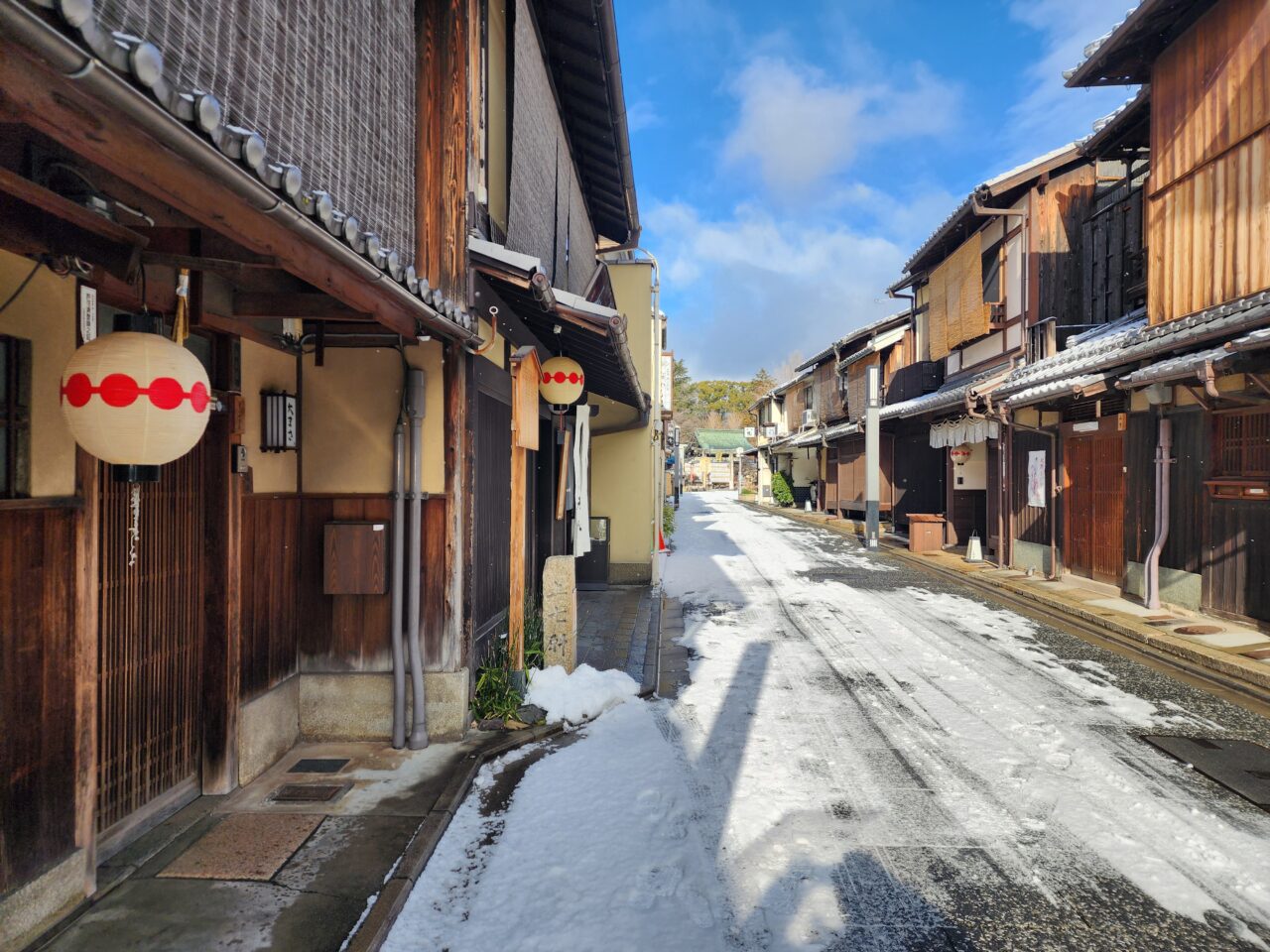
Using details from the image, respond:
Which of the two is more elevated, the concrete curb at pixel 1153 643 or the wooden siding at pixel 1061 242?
the wooden siding at pixel 1061 242

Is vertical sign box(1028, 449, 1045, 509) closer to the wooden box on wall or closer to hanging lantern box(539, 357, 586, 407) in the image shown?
hanging lantern box(539, 357, 586, 407)

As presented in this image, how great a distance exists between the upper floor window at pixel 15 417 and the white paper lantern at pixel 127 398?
1.84 ft

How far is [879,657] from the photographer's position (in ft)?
29.4

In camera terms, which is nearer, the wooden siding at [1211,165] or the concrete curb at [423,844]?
the concrete curb at [423,844]

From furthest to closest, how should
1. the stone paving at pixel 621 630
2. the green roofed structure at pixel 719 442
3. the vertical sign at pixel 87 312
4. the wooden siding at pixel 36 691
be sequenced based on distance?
the green roofed structure at pixel 719 442
the stone paving at pixel 621 630
the vertical sign at pixel 87 312
the wooden siding at pixel 36 691

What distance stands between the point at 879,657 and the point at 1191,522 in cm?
606

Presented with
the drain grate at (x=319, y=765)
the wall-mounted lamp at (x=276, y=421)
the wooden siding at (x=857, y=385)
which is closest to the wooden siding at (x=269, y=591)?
the wall-mounted lamp at (x=276, y=421)

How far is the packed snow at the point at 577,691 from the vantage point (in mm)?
6586

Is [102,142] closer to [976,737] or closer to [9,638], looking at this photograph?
[9,638]

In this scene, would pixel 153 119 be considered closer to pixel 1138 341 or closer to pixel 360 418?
pixel 360 418

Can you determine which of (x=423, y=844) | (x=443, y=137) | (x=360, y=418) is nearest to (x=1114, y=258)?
(x=443, y=137)

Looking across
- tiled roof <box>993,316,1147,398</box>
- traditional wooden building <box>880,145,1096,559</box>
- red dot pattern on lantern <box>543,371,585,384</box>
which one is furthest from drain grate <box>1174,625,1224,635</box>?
red dot pattern on lantern <box>543,371,585,384</box>

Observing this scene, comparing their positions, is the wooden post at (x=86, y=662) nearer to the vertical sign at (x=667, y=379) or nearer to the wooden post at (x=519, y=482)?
the wooden post at (x=519, y=482)

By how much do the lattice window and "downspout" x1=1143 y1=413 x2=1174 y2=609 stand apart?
90cm
